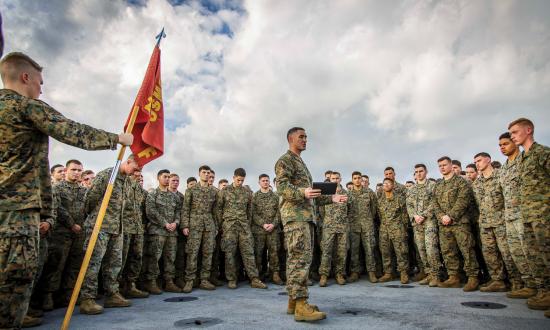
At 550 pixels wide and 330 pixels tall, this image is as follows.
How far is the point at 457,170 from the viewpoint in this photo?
7.43 metres

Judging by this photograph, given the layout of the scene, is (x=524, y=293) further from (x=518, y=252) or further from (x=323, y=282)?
(x=323, y=282)

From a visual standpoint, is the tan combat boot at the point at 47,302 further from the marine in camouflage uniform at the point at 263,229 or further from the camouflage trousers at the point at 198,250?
the marine in camouflage uniform at the point at 263,229

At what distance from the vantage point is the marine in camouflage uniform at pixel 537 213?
364cm

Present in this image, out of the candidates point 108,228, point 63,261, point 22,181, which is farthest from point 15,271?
point 63,261

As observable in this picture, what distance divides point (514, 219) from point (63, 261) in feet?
21.7

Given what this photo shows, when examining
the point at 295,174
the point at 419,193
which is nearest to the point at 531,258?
the point at 419,193

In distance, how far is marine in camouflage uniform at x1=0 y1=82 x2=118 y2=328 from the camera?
80.0 inches

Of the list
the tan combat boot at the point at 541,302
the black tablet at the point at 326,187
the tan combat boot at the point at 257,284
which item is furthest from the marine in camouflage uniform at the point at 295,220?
the tan combat boot at the point at 541,302

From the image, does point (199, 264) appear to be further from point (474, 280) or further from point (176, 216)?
point (474, 280)

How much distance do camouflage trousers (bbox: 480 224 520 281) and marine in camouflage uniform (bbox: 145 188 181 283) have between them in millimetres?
5580

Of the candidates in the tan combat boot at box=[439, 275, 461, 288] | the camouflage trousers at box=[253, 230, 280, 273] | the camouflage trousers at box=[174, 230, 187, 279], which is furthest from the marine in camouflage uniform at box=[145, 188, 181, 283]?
the tan combat boot at box=[439, 275, 461, 288]

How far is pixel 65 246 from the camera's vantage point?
15.9ft

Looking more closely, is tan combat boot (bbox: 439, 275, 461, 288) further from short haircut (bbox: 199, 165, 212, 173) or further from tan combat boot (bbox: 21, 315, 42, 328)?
tan combat boot (bbox: 21, 315, 42, 328)

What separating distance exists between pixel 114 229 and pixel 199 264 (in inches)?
111
